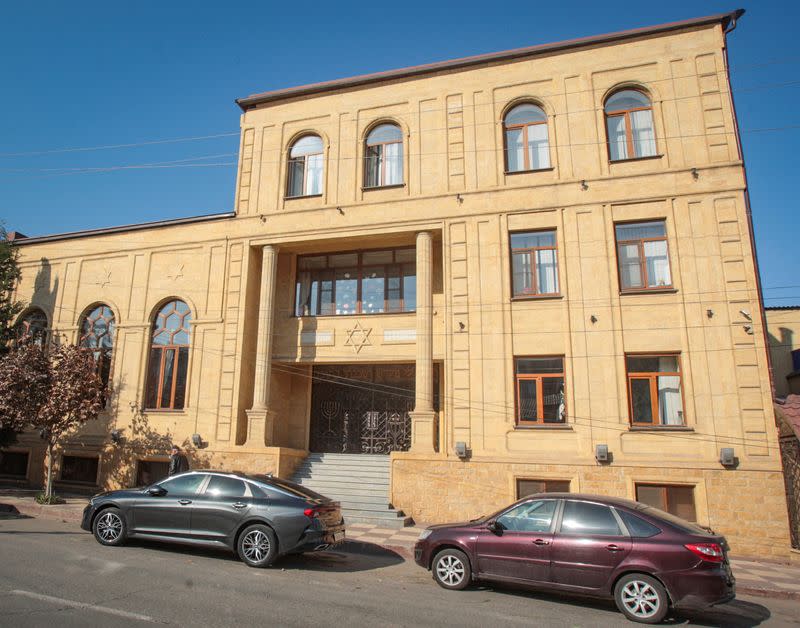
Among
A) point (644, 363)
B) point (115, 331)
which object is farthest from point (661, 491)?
point (115, 331)

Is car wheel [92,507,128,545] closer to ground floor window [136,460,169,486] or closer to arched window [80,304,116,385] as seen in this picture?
ground floor window [136,460,169,486]

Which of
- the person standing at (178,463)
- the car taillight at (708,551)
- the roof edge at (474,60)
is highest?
the roof edge at (474,60)

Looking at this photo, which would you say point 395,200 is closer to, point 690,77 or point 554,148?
point 554,148

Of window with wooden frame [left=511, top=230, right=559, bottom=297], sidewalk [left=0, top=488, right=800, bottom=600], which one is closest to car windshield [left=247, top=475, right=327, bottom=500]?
sidewalk [left=0, top=488, right=800, bottom=600]

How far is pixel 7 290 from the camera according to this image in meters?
20.6

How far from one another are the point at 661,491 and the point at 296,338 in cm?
1117

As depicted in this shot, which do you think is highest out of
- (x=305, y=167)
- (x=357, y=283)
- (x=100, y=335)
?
(x=305, y=167)

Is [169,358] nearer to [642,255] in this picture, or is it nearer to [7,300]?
[7,300]

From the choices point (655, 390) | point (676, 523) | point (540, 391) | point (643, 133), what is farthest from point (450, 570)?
point (643, 133)

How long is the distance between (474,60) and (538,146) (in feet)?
11.1

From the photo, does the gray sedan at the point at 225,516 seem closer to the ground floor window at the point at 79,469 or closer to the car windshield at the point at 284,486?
the car windshield at the point at 284,486

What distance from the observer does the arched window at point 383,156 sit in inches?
709

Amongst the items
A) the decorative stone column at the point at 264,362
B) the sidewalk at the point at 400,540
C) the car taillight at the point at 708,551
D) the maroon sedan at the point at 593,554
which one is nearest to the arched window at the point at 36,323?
the sidewalk at the point at 400,540

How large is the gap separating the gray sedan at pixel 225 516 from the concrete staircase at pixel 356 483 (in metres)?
4.36
